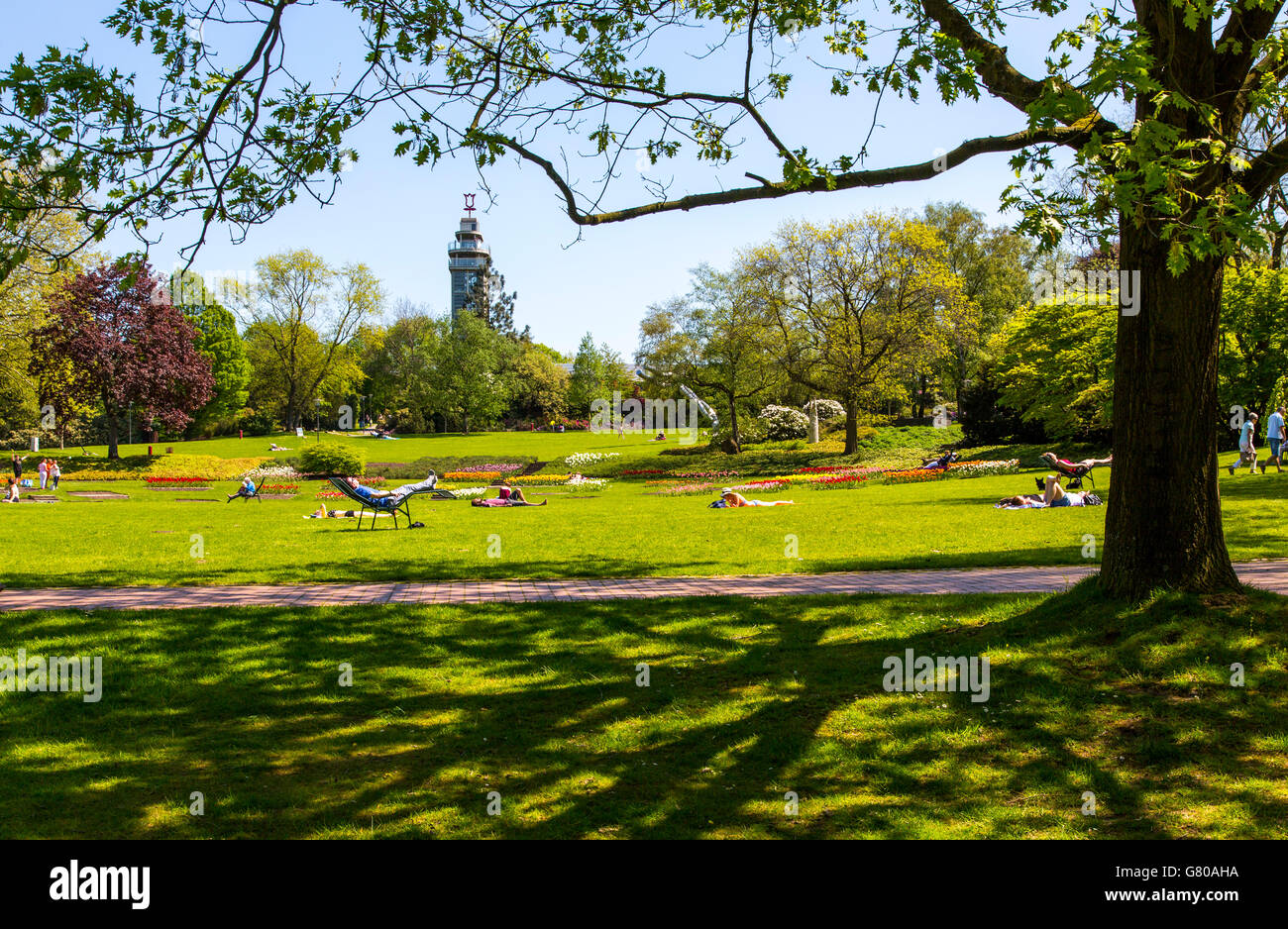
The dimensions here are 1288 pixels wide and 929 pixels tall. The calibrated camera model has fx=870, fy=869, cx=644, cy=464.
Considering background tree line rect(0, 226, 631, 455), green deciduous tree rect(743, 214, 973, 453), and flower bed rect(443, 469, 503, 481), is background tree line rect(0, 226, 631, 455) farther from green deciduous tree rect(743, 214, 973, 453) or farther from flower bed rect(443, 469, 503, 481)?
green deciduous tree rect(743, 214, 973, 453)

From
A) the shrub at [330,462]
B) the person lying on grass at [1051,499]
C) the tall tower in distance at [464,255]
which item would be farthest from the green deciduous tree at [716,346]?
the tall tower in distance at [464,255]

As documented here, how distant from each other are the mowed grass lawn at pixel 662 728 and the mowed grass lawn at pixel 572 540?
133 inches

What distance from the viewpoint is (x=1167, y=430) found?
248 inches

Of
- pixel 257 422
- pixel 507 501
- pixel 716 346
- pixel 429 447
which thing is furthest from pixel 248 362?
pixel 507 501

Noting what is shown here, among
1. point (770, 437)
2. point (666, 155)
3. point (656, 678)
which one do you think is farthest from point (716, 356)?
point (656, 678)

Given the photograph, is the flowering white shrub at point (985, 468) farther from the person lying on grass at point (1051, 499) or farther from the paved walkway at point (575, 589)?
the paved walkway at point (575, 589)

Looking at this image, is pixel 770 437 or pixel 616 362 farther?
pixel 616 362

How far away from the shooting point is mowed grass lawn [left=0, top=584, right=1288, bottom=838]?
13.3 feet

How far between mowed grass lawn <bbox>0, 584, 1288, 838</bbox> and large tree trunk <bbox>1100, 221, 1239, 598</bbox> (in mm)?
340

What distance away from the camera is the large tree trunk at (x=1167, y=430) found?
6.26 meters

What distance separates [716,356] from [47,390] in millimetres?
31487

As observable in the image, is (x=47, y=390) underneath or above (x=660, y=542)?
above

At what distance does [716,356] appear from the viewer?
42.8 meters
